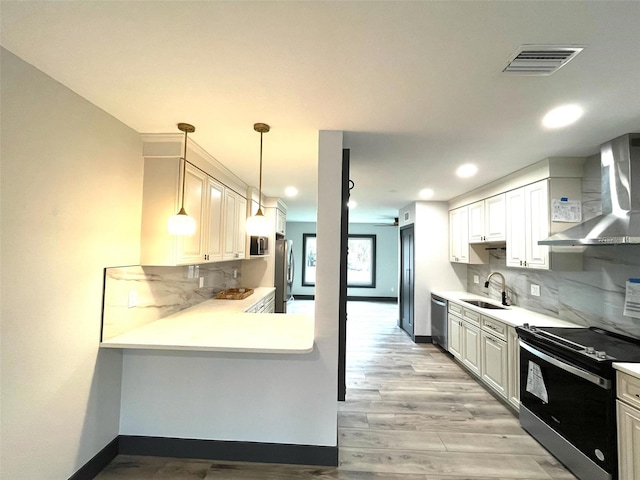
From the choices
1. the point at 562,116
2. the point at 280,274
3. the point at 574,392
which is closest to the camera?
the point at 562,116

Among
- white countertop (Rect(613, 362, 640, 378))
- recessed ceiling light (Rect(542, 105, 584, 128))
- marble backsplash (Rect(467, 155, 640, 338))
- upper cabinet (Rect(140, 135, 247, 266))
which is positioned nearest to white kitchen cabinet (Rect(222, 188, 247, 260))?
upper cabinet (Rect(140, 135, 247, 266))

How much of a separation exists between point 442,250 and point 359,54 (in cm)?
429

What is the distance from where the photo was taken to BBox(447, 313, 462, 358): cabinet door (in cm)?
392

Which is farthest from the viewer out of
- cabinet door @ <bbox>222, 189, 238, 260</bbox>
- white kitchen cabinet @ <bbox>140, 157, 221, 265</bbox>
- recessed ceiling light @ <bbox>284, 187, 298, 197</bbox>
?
recessed ceiling light @ <bbox>284, 187, 298, 197</bbox>

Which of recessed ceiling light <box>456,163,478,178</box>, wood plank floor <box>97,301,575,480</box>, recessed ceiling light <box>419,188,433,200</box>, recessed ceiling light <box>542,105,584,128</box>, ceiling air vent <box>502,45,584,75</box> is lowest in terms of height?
wood plank floor <box>97,301,575,480</box>

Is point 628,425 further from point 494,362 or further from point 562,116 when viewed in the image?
point 562,116

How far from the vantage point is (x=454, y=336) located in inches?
161

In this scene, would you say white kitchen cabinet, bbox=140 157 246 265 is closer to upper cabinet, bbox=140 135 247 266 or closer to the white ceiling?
upper cabinet, bbox=140 135 247 266

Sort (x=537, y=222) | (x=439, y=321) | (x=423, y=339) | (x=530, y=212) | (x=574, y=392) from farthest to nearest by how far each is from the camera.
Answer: (x=423, y=339), (x=439, y=321), (x=530, y=212), (x=537, y=222), (x=574, y=392)

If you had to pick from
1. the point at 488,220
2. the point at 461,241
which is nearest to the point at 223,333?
the point at 488,220

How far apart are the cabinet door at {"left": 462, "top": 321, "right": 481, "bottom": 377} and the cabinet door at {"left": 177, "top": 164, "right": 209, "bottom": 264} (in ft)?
10.7

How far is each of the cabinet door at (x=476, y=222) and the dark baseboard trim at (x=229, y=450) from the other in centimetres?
323

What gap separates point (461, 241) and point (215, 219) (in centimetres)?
364

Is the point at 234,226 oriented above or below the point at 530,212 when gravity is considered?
below
